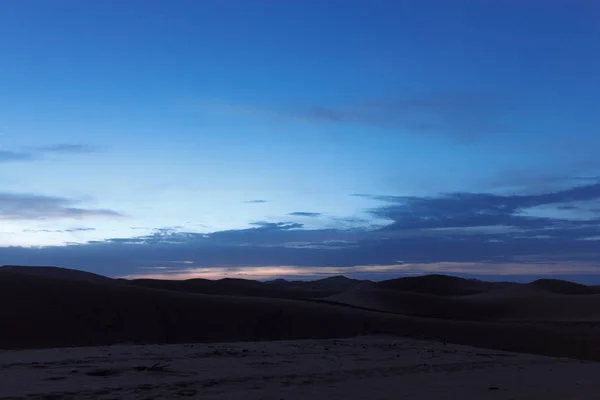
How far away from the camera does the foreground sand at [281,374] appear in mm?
8094

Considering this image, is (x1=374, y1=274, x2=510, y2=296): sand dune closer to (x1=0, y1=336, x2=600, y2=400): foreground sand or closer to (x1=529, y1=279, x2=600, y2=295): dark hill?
(x1=529, y1=279, x2=600, y2=295): dark hill

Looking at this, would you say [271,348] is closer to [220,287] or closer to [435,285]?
[220,287]

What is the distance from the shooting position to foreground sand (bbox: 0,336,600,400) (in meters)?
8.09

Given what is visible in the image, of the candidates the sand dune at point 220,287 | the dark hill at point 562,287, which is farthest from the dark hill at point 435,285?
the sand dune at point 220,287

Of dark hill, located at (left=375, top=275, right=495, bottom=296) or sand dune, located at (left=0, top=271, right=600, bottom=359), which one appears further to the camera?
dark hill, located at (left=375, top=275, right=495, bottom=296)

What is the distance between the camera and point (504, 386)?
9.29 meters

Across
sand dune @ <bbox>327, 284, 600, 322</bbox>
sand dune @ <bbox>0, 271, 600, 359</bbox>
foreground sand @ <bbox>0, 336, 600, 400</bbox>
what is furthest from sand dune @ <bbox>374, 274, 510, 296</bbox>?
foreground sand @ <bbox>0, 336, 600, 400</bbox>

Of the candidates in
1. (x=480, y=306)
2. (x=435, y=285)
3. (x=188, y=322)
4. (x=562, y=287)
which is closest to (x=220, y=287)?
(x=480, y=306)

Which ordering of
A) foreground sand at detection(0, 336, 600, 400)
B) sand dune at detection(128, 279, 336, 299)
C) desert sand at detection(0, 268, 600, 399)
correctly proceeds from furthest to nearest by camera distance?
1. sand dune at detection(128, 279, 336, 299)
2. desert sand at detection(0, 268, 600, 399)
3. foreground sand at detection(0, 336, 600, 400)

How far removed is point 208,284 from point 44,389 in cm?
4506

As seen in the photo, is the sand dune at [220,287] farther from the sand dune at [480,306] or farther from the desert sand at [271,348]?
the desert sand at [271,348]

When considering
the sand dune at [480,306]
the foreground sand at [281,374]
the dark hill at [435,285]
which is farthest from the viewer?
the dark hill at [435,285]

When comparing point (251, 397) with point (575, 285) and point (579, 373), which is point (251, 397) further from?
point (575, 285)

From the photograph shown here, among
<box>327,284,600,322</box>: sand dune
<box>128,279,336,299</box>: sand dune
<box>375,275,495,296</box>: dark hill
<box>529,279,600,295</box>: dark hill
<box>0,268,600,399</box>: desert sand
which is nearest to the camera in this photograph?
<box>0,268,600,399</box>: desert sand
